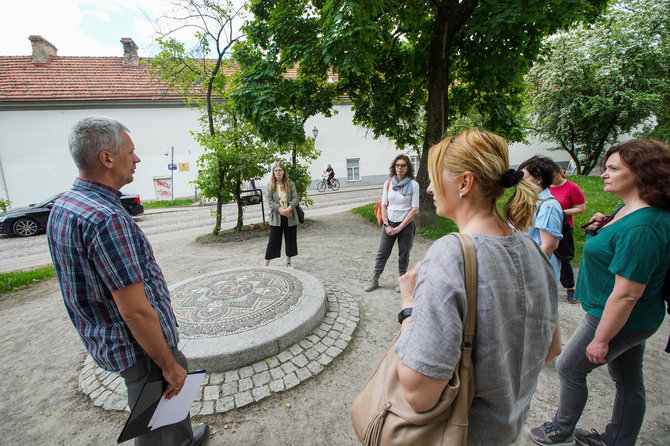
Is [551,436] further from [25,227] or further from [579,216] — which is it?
[25,227]

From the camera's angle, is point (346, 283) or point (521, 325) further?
point (346, 283)

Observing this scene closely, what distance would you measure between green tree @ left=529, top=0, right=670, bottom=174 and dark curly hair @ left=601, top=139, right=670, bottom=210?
1759 cm

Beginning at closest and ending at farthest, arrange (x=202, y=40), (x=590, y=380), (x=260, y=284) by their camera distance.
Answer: (x=590, y=380) < (x=260, y=284) < (x=202, y=40)

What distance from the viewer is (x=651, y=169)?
1616 millimetres

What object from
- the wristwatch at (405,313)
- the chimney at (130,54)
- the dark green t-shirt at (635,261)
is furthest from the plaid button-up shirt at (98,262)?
the chimney at (130,54)

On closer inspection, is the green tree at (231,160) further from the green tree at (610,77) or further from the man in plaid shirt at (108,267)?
the green tree at (610,77)

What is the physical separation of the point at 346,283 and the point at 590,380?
3.23m

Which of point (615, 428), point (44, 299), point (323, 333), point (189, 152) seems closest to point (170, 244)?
point (44, 299)

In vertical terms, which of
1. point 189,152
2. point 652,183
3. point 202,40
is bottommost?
point 652,183

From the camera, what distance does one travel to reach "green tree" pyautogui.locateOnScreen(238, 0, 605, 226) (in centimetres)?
566

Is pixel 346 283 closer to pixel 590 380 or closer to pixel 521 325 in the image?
pixel 590 380

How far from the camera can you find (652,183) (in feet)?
5.28

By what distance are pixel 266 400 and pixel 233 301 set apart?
145 centimetres

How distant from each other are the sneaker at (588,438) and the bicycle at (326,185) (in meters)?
20.2
